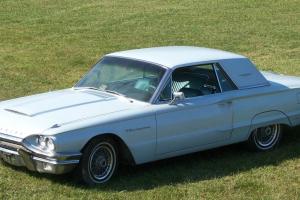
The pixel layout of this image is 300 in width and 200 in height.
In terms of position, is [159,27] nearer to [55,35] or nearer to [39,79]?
[55,35]

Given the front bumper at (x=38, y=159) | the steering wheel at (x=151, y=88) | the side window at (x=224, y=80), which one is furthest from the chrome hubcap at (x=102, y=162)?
the side window at (x=224, y=80)

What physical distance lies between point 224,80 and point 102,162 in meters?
2.02

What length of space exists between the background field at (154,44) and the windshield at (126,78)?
2.88 ft

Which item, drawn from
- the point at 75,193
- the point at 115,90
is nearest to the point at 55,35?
the point at 115,90

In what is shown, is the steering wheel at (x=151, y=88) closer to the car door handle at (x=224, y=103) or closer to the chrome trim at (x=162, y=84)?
the chrome trim at (x=162, y=84)

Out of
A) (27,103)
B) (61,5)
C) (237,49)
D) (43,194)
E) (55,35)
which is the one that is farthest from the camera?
(61,5)

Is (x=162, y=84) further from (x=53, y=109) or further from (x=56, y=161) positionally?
(x=56, y=161)

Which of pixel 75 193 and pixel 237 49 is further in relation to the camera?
pixel 237 49

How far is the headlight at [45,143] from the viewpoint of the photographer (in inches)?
267

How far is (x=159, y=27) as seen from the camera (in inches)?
816

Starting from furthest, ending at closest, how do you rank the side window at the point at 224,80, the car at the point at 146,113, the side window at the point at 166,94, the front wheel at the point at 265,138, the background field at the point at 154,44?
1. the front wheel at the point at 265,138
2. the side window at the point at 224,80
3. the side window at the point at 166,94
4. the background field at the point at 154,44
5. the car at the point at 146,113

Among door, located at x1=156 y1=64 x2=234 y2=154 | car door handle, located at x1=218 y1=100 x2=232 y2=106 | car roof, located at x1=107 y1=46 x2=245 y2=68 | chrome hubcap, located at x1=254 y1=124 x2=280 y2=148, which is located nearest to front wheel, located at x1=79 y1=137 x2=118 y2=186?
door, located at x1=156 y1=64 x2=234 y2=154

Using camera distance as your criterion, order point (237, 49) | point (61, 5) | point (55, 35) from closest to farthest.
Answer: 1. point (237, 49)
2. point (55, 35)
3. point (61, 5)

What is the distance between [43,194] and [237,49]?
11.2m
